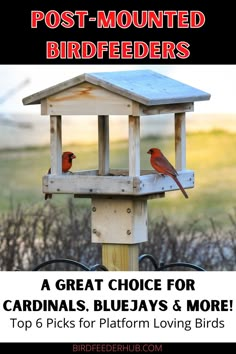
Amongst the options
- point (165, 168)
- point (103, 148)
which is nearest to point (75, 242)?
point (103, 148)

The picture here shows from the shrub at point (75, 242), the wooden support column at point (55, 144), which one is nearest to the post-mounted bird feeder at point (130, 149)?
the wooden support column at point (55, 144)

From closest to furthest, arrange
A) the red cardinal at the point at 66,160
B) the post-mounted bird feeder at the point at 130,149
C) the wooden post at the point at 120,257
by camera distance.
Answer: the post-mounted bird feeder at the point at 130,149, the wooden post at the point at 120,257, the red cardinal at the point at 66,160

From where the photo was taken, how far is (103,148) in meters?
5.38

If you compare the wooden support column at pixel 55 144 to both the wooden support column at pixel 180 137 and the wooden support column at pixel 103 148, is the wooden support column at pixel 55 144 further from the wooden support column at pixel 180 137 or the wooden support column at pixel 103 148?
the wooden support column at pixel 180 137

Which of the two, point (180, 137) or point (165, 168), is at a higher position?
point (180, 137)

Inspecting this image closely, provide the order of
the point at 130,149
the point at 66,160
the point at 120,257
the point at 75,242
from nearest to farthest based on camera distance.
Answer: the point at 130,149 < the point at 120,257 < the point at 66,160 < the point at 75,242

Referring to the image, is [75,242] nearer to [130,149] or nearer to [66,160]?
[66,160]

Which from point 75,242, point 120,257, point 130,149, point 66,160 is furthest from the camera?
point 75,242

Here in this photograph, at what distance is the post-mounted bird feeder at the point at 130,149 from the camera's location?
4.85 m

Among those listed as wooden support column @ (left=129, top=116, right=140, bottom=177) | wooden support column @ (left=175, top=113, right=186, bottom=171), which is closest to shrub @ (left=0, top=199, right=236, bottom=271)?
wooden support column @ (left=175, top=113, right=186, bottom=171)

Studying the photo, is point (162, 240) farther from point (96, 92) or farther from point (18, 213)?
point (96, 92)

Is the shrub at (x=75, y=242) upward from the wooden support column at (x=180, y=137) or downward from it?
downward

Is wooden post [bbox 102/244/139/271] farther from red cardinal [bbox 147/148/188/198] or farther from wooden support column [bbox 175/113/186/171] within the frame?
wooden support column [bbox 175/113/186/171]

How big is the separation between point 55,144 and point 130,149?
15.7 inches
